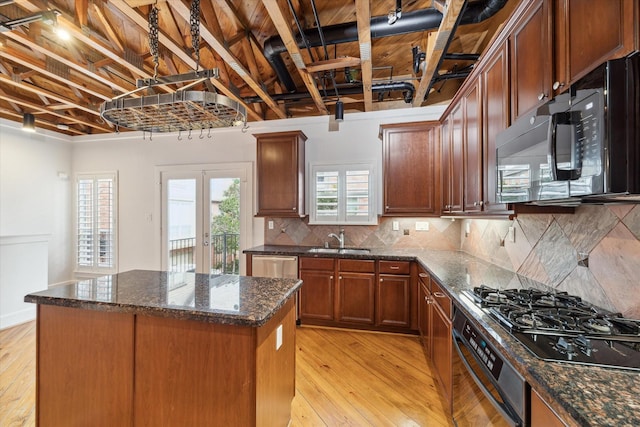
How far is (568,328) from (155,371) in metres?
2.01

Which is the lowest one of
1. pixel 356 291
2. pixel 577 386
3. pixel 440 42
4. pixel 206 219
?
pixel 356 291

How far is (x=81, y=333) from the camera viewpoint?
5.27 feet

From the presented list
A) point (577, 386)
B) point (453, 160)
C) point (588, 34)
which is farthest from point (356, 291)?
point (588, 34)

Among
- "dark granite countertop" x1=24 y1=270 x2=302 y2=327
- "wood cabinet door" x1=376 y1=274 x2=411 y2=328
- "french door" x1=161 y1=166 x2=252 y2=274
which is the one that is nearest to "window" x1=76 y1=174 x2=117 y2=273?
"french door" x1=161 y1=166 x2=252 y2=274

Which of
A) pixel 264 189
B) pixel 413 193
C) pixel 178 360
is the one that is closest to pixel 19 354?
pixel 178 360

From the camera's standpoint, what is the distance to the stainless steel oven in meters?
1.00

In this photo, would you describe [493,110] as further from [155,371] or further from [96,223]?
[96,223]

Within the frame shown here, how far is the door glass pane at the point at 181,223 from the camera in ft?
15.3

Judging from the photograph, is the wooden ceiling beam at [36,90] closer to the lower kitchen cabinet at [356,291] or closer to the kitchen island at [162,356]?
the kitchen island at [162,356]

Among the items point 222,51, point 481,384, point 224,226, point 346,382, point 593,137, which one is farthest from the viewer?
point 224,226

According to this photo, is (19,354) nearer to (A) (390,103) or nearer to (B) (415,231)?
(B) (415,231)

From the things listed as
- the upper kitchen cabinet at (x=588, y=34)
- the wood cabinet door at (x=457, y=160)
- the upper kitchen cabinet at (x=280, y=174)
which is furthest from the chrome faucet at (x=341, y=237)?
the upper kitchen cabinet at (x=588, y=34)

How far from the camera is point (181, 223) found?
4734mm

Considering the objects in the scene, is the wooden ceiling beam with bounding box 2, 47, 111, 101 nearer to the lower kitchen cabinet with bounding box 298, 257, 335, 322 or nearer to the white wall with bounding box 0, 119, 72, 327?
the white wall with bounding box 0, 119, 72, 327
